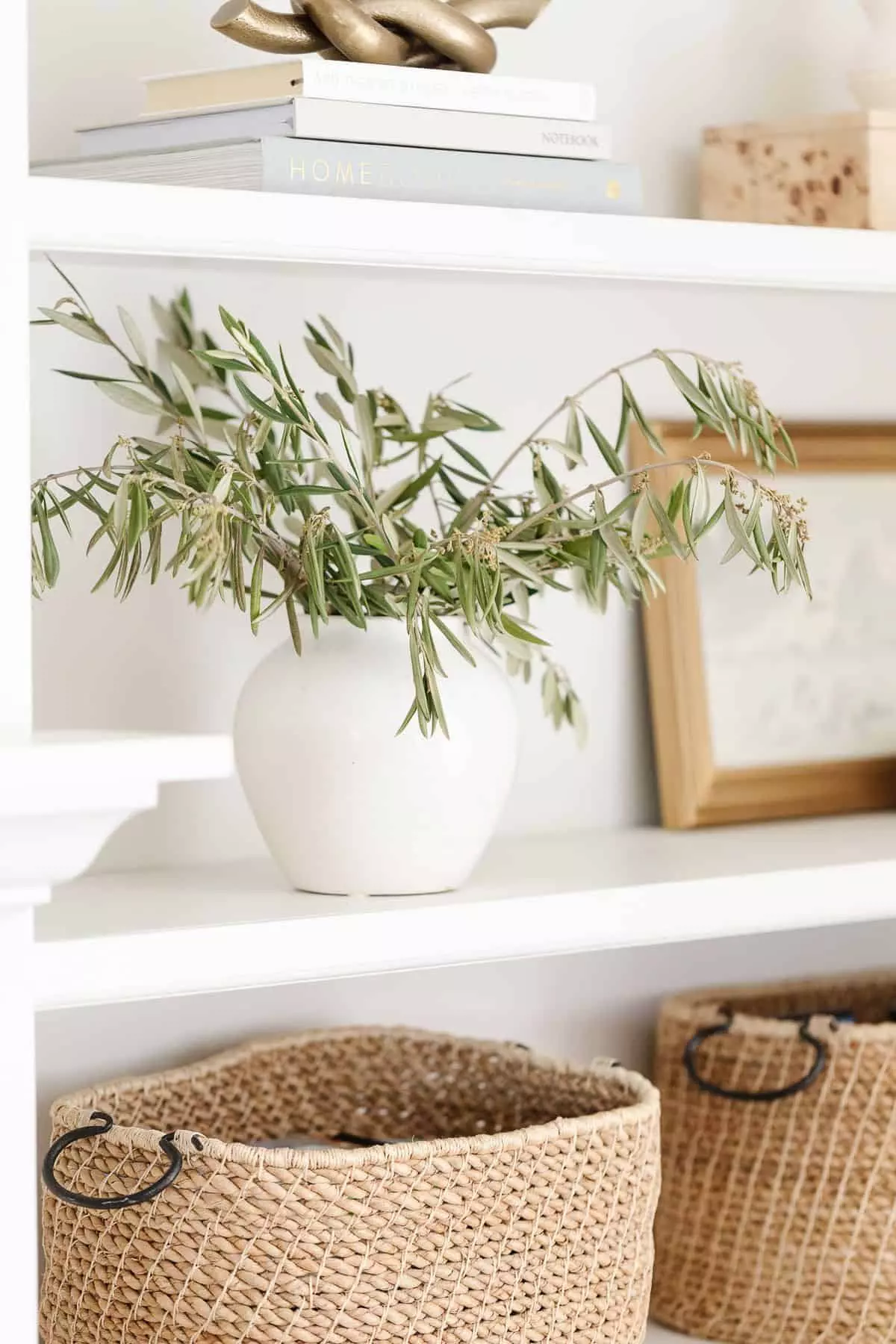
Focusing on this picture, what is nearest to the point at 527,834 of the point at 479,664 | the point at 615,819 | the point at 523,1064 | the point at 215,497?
the point at 615,819

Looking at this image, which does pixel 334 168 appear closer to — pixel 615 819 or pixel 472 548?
pixel 472 548

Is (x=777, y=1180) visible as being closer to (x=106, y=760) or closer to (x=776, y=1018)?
(x=776, y=1018)

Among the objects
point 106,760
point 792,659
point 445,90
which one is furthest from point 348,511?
point 792,659

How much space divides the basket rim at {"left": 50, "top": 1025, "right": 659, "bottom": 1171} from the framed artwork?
298 mm

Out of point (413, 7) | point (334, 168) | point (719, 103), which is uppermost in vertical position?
point (719, 103)

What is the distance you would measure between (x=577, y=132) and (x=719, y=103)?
462 mm

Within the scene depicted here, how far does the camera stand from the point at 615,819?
5.17 ft

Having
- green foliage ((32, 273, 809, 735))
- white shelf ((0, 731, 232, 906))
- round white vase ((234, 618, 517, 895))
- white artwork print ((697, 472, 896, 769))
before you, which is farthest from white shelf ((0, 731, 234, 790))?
white artwork print ((697, 472, 896, 769))

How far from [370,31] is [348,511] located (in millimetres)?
311

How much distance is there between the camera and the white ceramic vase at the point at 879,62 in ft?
4.71

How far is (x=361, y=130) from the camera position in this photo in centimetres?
110

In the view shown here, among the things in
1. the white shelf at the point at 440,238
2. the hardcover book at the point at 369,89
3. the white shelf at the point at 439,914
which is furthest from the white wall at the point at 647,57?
the white shelf at the point at 439,914

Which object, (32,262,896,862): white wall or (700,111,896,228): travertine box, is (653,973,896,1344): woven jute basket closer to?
(32,262,896,862): white wall

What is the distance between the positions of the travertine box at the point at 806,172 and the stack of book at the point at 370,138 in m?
0.27
